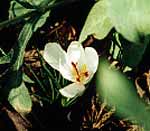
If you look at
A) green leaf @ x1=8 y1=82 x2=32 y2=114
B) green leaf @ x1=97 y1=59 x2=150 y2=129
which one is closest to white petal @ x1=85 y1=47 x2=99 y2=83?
green leaf @ x1=8 y1=82 x2=32 y2=114

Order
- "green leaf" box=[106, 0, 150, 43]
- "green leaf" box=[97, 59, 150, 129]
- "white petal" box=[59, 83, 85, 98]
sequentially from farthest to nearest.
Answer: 1. "white petal" box=[59, 83, 85, 98]
2. "green leaf" box=[106, 0, 150, 43]
3. "green leaf" box=[97, 59, 150, 129]

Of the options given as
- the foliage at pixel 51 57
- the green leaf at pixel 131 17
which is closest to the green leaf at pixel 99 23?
the foliage at pixel 51 57

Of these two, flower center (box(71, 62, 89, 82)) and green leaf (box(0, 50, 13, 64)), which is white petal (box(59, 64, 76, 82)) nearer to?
flower center (box(71, 62, 89, 82))

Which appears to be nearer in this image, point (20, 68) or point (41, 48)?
Result: point (20, 68)

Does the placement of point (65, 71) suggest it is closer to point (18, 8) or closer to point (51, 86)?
point (51, 86)

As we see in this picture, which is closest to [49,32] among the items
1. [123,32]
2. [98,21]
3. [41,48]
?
[41,48]

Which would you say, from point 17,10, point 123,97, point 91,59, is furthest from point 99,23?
point 123,97

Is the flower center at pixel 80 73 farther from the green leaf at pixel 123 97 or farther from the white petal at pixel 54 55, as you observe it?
the green leaf at pixel 123 97
